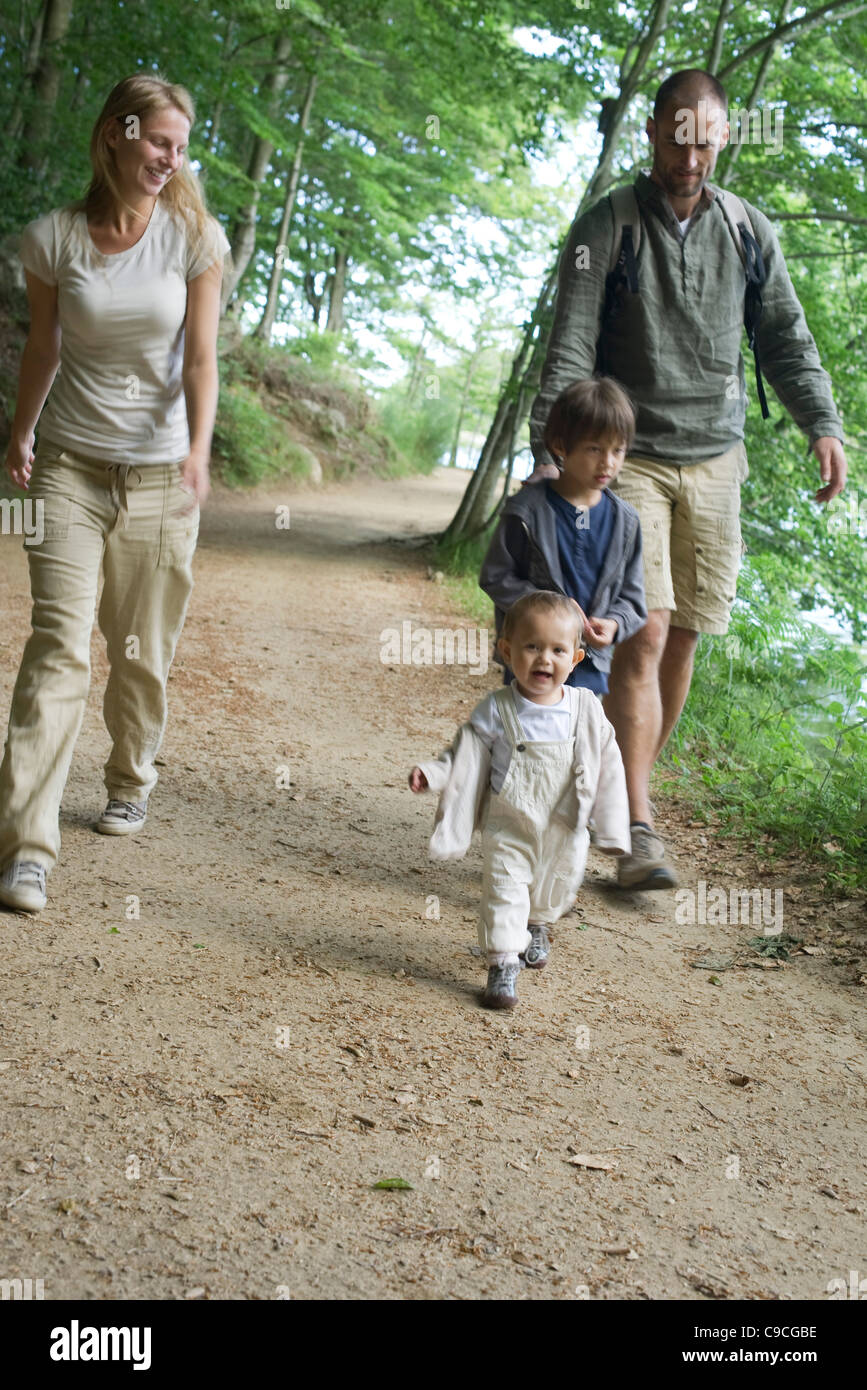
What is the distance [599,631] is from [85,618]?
1.67m

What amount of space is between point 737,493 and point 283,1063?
9.81 ft

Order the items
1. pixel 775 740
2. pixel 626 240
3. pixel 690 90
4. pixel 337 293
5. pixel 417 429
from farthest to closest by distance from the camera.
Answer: pixel 337 293
pixel 417 429
pixel 775 740
pixel 626 240
pixel 690 90

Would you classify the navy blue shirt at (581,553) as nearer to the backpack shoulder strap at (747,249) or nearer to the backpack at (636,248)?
the backpack at (636,248)

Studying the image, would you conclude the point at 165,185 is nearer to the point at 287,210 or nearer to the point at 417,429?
the point at 287,210

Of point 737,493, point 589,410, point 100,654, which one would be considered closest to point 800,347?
point 737,493

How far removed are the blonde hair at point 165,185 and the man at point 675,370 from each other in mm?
1288

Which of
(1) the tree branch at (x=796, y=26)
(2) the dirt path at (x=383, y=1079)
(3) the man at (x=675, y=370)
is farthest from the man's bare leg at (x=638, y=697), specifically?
(1) the tree branch at (x=796, y=26)

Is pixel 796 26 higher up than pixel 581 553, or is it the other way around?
pixel 796 26

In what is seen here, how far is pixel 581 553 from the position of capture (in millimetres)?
4117

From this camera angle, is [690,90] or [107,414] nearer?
[107,414]

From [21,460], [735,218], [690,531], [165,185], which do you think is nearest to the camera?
[165,185]

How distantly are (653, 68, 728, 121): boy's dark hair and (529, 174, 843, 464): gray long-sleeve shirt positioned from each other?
0.89 ft

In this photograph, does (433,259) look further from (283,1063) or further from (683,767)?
(283,1063)

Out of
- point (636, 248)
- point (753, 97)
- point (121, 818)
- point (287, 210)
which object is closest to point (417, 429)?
point (287, 210)
